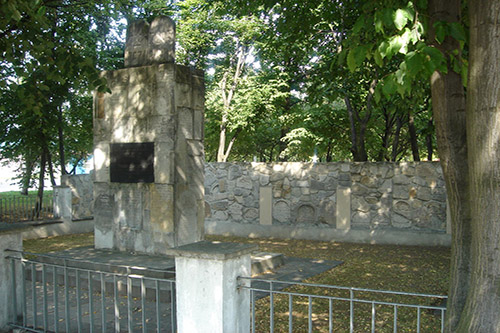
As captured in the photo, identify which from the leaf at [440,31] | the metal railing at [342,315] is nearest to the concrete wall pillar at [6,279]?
the metal railing at [342,315]

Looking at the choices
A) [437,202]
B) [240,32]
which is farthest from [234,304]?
[240,32]

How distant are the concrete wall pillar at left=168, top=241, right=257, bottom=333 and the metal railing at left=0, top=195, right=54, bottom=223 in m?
11.3

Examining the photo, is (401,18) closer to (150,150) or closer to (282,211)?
(150,150)

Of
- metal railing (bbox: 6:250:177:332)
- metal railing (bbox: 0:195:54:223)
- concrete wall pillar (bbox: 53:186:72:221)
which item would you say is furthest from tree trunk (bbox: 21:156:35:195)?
metal railing (bbox: 6:250:177:332)

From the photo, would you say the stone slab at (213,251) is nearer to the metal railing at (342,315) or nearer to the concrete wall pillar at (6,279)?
the metal railing at (342,315)

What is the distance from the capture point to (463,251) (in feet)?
13.7

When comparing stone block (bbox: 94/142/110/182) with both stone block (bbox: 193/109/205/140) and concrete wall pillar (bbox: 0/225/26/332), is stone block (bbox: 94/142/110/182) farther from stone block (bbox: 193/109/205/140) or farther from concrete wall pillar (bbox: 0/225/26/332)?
concrete wall pillar (bbox: 0/225/26/332)

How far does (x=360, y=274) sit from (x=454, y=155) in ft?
15.3

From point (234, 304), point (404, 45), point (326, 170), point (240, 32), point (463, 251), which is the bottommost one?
point (234, 304)

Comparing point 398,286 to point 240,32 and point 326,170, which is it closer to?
point 326,170

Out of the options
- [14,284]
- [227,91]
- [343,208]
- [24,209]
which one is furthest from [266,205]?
[227,91]

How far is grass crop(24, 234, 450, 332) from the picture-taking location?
5.88 meters

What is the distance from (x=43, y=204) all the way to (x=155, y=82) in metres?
8.07

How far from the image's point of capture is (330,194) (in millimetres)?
12344
